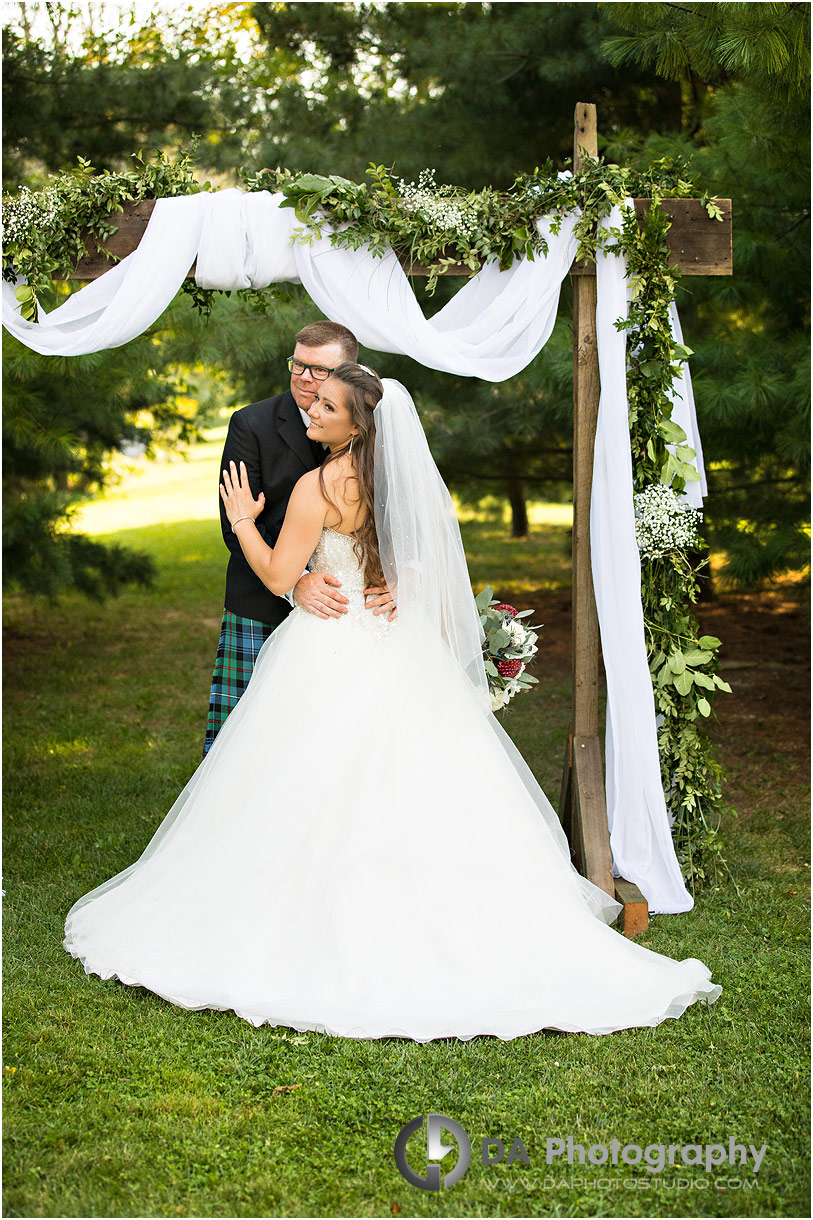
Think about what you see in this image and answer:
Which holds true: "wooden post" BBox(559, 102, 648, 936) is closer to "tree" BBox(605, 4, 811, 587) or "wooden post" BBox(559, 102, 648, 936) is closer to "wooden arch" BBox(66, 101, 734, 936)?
"wooden arch" BBox(66, 101, 734, 936)

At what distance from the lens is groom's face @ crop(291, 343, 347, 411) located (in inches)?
139

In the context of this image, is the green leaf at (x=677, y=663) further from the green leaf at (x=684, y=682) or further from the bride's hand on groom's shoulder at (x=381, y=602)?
the bride's hand on groom's shoulder at (x=381, y=602)

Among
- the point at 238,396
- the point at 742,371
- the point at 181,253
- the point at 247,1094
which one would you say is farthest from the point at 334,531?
the point at 238,396

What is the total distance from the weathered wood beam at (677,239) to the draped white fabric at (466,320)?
0.08m

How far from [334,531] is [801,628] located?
6287 mm

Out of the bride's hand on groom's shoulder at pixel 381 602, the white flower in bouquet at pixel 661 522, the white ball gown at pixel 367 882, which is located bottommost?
the white ball gown at pixel 367 882

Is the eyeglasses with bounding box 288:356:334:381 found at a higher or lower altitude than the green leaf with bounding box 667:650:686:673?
higher

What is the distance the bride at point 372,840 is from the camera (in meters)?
3.01

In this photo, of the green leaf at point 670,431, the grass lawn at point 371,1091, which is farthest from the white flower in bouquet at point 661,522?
the grass lawn at point 371,1091

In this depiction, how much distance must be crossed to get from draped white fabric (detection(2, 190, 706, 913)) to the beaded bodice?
68cm

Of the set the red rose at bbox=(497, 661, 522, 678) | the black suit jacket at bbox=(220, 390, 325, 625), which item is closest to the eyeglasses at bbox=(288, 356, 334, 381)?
the black suit jacket at bbox=(220, 390, 325, 625)

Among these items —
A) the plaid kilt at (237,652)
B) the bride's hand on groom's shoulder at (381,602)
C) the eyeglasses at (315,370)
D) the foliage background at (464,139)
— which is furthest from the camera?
the foliage background at (464,139)

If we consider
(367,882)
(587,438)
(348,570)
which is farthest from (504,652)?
(367,882)

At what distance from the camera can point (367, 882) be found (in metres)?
3.13
